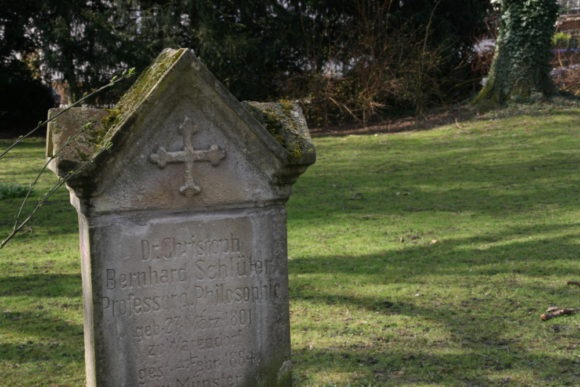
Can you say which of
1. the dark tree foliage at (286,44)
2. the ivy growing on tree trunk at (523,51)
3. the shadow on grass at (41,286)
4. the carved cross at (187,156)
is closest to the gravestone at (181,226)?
the carved cross at (187,156)

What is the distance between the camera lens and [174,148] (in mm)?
3912

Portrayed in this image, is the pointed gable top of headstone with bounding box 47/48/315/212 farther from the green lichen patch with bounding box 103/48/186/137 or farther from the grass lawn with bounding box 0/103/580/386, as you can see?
the grass lawn with bounding box 0/103/580/386

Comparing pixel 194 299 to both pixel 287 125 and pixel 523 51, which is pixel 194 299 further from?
pixel 523 51

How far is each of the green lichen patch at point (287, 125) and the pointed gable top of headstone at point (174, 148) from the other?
0.04ft

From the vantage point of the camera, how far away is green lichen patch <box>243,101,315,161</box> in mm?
4156

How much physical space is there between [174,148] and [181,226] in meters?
0.40

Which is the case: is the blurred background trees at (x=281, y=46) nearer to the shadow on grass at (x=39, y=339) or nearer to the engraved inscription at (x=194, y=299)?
the shadow on grass at (x=39, y=339)

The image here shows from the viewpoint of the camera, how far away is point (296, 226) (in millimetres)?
9328

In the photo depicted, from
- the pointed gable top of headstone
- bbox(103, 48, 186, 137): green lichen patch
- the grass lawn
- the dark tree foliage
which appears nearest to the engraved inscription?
the pointed gable top of headstone

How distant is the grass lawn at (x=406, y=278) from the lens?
5.32 meters

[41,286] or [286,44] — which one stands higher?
[286,44]

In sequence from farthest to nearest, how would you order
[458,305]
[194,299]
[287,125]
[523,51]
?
1. [523,51]
2. [458,305]
3. [287,125]
4. [194,299]

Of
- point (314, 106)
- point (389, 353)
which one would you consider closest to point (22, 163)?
point (314, 106)

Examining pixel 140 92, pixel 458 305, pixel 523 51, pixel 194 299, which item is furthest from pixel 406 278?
pixel 523 51
